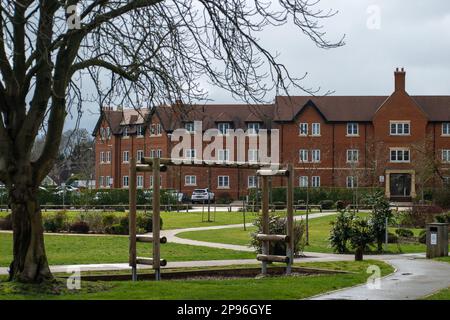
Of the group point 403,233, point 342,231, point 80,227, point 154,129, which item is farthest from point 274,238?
point 80,227

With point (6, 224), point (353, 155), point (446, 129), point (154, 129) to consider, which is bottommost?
point (6, 224)

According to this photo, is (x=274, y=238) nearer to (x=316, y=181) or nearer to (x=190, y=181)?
(x=316, y=181)

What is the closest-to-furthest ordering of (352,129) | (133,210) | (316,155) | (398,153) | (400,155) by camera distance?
(133,210) → (400,155) → (398,153) → (352,129) → (316,155)

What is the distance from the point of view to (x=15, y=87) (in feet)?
44.5

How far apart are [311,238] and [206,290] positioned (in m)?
20.6

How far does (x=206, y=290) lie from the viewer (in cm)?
1302

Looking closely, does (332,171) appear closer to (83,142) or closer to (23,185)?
(83,142)

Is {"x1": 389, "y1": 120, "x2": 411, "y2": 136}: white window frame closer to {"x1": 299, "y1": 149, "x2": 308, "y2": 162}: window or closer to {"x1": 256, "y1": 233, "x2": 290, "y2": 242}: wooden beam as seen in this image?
{"x1": 299, "y1": 149, "x2": 308, "y2": 162}: window

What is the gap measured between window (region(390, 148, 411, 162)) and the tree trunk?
6372cm

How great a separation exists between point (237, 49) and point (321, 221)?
30.6 m

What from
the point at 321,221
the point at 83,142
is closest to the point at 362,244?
the point at 83,142

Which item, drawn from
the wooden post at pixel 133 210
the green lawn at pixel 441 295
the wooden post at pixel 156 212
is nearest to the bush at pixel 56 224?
the wooden post at pixel 133 210

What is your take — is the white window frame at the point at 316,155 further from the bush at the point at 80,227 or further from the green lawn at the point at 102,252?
the green lawn at the point at 102,252

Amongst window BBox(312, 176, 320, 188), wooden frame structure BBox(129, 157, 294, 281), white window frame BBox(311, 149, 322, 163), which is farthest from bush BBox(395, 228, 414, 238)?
window BBox(312, 176, 320, 188)
